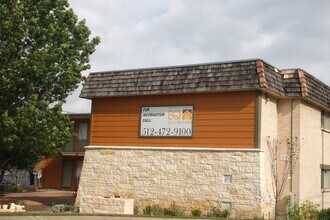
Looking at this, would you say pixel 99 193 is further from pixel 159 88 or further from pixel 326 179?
pixel 326 179

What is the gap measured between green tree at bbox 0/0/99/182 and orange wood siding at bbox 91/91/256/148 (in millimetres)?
1602

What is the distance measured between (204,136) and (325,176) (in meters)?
6.64

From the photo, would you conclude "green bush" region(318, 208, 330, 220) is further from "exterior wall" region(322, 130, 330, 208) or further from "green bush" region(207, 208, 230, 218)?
"green bush" region(207, 208, 230, 218)

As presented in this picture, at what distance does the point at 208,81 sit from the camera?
19219 mm

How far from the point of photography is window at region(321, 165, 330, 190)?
870 inches

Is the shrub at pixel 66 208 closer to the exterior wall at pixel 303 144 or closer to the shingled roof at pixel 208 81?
the shingled roof at pixel 208 81

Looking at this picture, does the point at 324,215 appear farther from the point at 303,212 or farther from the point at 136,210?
the point at 136,210

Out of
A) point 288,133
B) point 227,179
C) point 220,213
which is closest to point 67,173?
point 227,179

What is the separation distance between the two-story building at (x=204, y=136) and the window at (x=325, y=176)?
95mm

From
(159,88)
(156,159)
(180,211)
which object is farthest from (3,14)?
(180,211)

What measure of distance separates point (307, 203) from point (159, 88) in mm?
7094

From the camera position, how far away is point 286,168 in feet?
63.6

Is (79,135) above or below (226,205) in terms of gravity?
above

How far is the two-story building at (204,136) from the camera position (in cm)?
1845
